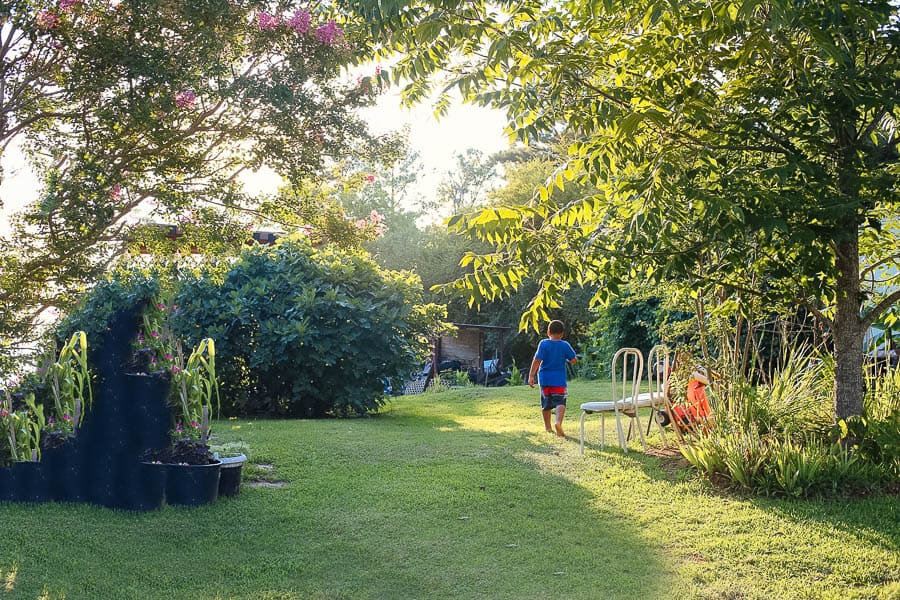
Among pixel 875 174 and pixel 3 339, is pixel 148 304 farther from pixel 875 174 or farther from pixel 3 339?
pixel 875 174

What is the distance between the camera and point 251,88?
23.5ft

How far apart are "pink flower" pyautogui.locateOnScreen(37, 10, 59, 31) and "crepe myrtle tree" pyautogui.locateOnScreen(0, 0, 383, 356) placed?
0.01 metres

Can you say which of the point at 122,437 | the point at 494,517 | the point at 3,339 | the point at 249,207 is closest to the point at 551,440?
the point at 494,517

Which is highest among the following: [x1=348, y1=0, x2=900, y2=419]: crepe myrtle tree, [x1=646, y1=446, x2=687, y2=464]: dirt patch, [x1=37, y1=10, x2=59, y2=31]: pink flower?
[x1=37, y1=10, x2=59, y2=31]: pink flower

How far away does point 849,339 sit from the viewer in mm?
5656

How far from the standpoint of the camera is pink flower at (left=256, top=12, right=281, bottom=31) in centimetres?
739

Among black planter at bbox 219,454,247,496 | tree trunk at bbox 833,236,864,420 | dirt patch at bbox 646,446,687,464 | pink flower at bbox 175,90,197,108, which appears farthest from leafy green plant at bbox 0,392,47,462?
tree trunk at bbox 833,236,864,420

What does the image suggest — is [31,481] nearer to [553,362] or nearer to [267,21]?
[267,21]

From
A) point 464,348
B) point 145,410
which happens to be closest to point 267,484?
point 145,410

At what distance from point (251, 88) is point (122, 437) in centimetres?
342

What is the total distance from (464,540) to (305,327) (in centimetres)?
645

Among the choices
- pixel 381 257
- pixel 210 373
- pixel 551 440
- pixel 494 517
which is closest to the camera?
pixel 494 517

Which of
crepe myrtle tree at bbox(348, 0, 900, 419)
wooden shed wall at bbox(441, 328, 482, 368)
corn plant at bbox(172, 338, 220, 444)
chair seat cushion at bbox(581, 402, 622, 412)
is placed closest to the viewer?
crepe myrtle tree at bbox(348, 0, 900, 419)

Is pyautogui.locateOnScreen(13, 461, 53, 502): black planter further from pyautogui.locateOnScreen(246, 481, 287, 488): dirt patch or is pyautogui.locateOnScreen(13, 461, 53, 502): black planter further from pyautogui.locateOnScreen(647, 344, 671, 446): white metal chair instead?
pyautogui.locateOnScreen(647, 344, 671, 446): white metal chair
